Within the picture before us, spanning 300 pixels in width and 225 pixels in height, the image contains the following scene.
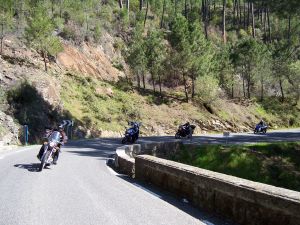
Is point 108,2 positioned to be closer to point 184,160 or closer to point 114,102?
point 114,102

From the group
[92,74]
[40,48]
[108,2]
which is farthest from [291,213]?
[108,2]

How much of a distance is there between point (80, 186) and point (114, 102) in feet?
114

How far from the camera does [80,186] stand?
10.9 m

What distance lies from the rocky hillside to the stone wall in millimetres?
18753

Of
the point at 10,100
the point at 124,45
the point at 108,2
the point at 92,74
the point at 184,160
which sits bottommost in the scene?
the point at 184,160

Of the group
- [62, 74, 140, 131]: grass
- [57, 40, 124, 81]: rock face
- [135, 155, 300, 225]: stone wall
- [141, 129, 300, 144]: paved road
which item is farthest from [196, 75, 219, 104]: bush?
[135, 155, 300, 225]: stone wall

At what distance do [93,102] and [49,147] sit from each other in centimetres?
2802

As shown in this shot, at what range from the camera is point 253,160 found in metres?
24.4

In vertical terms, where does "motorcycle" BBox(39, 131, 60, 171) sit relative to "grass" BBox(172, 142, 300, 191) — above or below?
above

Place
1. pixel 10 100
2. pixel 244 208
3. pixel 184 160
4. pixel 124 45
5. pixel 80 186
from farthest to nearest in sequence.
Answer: pixel 124 45 < pixel 10 100 < pixel 184 160 < pixel 80 186 < pixel 244 208

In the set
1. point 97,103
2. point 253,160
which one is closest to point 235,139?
point 253,160

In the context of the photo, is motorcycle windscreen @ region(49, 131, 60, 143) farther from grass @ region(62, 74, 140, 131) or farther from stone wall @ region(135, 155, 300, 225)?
grass @ region(62, 74, 140, 131)

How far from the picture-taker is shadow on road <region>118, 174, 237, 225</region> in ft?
24.5

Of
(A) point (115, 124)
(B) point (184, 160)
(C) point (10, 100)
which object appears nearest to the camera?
(B) point (184, 160)
